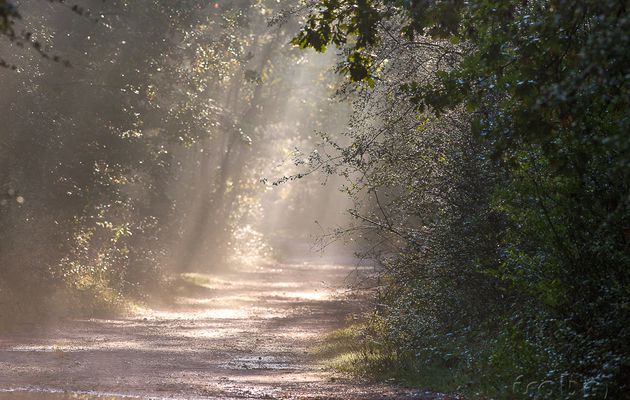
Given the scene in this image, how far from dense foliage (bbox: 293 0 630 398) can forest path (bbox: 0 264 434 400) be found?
187cm

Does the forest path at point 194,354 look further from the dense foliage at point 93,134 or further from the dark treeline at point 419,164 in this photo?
the dense foliage at point 93,134

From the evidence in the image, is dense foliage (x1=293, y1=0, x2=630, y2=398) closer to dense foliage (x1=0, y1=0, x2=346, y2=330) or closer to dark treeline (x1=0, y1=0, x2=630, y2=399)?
dark treeline (x1=0, y1=0, x2=630, y2=399)

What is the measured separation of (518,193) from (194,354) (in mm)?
8662

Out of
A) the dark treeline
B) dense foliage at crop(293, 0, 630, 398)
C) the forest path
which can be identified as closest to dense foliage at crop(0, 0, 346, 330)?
the dark treeline

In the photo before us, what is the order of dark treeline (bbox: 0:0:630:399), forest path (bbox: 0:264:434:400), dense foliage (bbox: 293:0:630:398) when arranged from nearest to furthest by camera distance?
dense foliage (bbox: 293:0:630:398) < dark treeline (bbox: 0:0:630:399) < forest path (bbox: 0:264:434:400)

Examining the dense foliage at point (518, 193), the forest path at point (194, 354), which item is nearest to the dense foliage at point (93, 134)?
the forest path at point (194, 354)

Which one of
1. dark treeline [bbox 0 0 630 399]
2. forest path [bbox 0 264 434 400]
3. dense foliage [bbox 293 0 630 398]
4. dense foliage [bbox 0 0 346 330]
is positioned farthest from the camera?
dense foliage [bbox 0 0 346 330]

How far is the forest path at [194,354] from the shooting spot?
38.9 ft

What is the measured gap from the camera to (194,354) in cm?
1700

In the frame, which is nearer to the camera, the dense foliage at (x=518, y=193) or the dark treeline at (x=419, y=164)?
the dense foliage at (x=518, y=193)

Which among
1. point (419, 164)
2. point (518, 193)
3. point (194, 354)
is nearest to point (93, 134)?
point (194, 354)

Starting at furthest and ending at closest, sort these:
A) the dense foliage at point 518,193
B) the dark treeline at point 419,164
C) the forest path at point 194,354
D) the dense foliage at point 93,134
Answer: the dense foliage at point 93,134
the forest path at point 194,354
the dark treeline at point 419,164
the dense foliage at point 518,193

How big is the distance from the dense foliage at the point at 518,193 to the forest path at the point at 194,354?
6.12 feet

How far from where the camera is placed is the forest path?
38.9 ft
